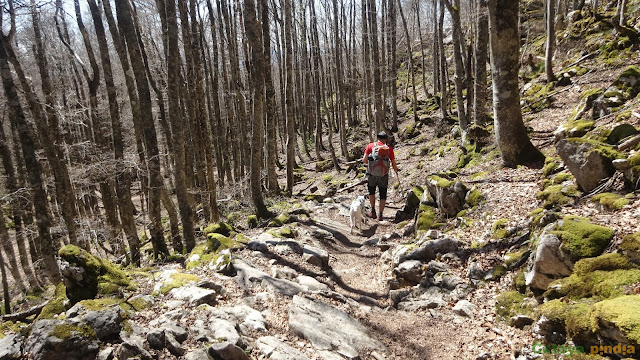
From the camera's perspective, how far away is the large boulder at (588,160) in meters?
4.78

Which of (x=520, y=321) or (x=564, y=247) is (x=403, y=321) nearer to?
(x=520, y=321)

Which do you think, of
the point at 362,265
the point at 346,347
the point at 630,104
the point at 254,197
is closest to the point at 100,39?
the point at 254,197

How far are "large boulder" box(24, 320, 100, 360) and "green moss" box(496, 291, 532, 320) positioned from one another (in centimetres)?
465

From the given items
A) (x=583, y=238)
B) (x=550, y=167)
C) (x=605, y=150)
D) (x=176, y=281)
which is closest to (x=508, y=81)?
(x=550, y=167)

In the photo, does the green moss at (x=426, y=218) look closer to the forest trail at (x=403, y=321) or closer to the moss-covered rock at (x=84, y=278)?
the forest trail at (x=403, y=321)

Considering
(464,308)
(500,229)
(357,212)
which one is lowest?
(464,308)

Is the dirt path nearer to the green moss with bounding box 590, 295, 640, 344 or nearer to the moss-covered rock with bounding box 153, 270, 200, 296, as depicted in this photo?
the green moss with bounding box 590, 295, 640, 344

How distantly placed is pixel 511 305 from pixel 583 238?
1.19 m

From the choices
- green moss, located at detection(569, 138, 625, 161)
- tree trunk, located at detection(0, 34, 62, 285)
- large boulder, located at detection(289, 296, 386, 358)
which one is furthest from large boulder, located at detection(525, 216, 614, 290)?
tree trunk, located at detection(0, 34, 62, 285)

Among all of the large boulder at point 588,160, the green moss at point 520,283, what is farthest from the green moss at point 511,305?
the large boulder at point 588,160

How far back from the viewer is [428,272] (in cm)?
579

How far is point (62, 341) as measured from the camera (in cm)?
315

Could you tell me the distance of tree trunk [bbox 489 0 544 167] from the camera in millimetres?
7004

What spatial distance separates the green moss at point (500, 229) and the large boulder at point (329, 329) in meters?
2.80
